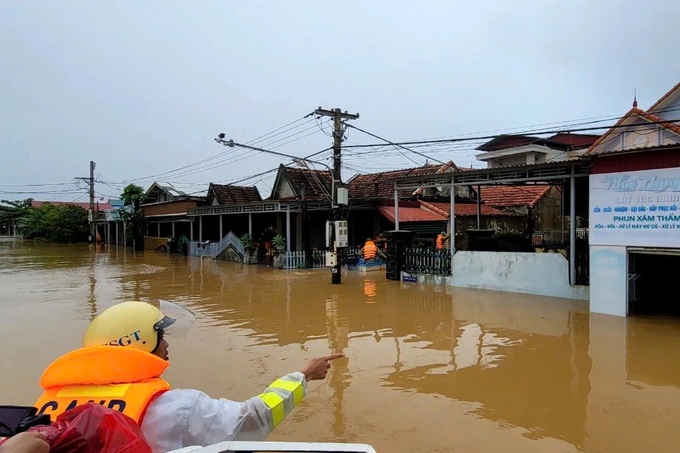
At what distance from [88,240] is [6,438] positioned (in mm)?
55034

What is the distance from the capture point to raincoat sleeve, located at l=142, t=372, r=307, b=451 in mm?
1811

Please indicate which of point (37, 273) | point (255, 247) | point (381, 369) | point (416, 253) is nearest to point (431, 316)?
point (381, 369)

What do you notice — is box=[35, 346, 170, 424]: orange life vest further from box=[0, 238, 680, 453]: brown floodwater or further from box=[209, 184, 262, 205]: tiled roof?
box=[209, 184, 262, 205]: tiled roof

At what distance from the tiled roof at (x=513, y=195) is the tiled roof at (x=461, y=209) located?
705 millimetres

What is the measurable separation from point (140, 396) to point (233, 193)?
95.5 ft

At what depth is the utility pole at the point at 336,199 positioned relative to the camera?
14758 mm

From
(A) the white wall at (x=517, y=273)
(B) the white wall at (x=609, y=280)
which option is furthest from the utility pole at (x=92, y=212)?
(B) the white wall at (x=609, y=280)

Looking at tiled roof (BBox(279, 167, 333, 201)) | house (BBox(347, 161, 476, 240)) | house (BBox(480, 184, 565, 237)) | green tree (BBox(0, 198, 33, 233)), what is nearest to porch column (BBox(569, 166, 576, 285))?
house (BBox(347, 161, 476, 240))

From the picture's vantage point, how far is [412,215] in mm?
21250

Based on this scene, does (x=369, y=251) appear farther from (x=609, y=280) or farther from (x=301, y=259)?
(x=609, y=280)

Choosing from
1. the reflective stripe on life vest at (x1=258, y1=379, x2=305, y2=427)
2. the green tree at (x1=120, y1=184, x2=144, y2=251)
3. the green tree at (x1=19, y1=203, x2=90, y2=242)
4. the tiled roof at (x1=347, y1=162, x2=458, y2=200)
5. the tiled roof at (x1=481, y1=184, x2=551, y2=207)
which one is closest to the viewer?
the reflective stripe on life vest at (x1=258, y1=379, x2=305, y2=427)

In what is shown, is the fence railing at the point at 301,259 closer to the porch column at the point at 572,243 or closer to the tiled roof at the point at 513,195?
the tiled roof at the point at 513,195

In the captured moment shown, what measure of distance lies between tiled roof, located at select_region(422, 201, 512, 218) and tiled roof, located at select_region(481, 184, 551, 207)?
70 cm

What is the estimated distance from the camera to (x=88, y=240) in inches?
1983
